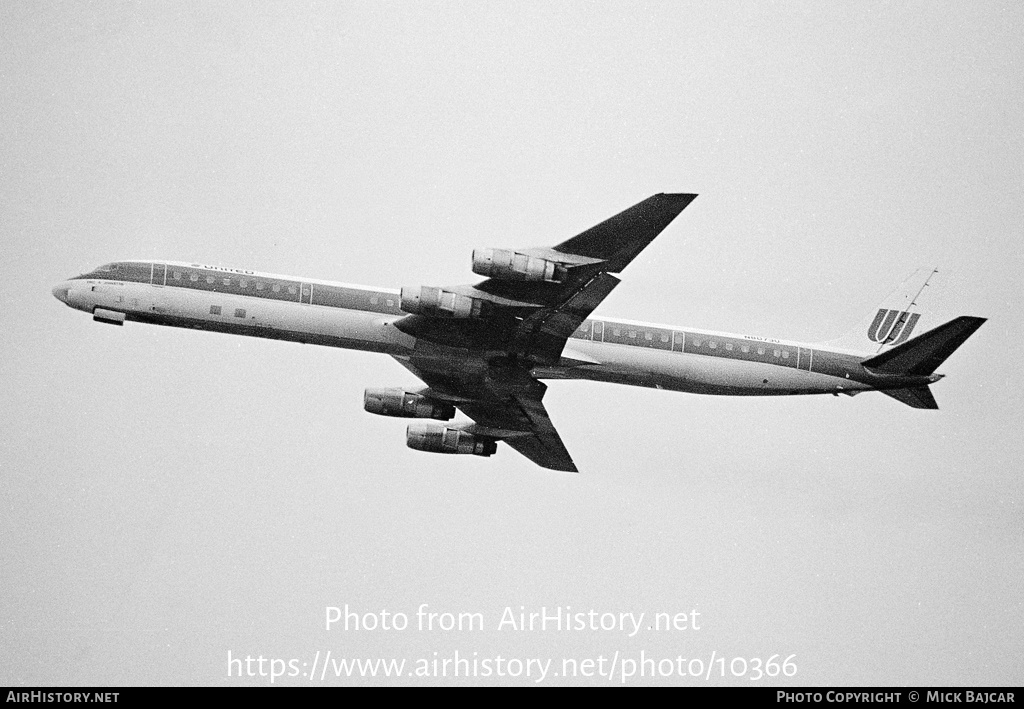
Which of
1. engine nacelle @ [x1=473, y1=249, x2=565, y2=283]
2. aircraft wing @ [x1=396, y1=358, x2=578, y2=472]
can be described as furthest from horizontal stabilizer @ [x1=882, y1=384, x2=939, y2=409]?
engine nacelle @ [x1=473, y1=249, x2=565, y2=283]

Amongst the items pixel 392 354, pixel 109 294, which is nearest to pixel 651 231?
pixel 392 354

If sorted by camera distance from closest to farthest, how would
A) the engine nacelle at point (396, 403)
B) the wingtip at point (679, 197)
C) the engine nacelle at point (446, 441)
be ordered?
the wingtip at point (679, 197) → the engine nacelle at point (396, 403) → the engine nacelle at point (446, 441)

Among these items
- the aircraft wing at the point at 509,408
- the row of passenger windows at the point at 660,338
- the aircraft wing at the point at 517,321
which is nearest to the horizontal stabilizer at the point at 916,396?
the row of passenger windows at the point at 660,338

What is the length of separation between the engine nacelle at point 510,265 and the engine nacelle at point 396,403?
11627mm

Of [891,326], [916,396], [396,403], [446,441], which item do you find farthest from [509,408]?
[891,326]

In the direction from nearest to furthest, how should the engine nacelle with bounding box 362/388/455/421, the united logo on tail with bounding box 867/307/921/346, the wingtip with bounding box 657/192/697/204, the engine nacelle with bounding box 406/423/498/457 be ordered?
the wingtip with bounding box 657/192/697/204, the engine nacelle with bounding box 362/388/455/421, the united logo on tail with bounding box 867/307/921/346, the engine nacelle with bounding box 406/423/498/457

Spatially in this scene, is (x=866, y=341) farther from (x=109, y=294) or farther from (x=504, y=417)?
(x=109, y=294)

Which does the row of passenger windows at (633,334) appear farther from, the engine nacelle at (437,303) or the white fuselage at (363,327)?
the engine nacelle at (437,303)

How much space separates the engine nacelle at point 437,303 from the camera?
46500mm

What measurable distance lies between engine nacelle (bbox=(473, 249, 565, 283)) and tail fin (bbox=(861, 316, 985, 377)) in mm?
15884

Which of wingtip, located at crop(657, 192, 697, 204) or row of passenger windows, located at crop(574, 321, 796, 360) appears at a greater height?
wingtip, located at crop(657, 192, 697, 204)

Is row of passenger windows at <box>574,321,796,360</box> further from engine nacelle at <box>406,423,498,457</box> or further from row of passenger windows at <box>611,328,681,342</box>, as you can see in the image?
engine nacelle at <box>406,423,498,457</box>

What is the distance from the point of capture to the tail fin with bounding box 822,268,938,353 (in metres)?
55.6

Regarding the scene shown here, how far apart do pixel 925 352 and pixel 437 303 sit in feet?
65.4
